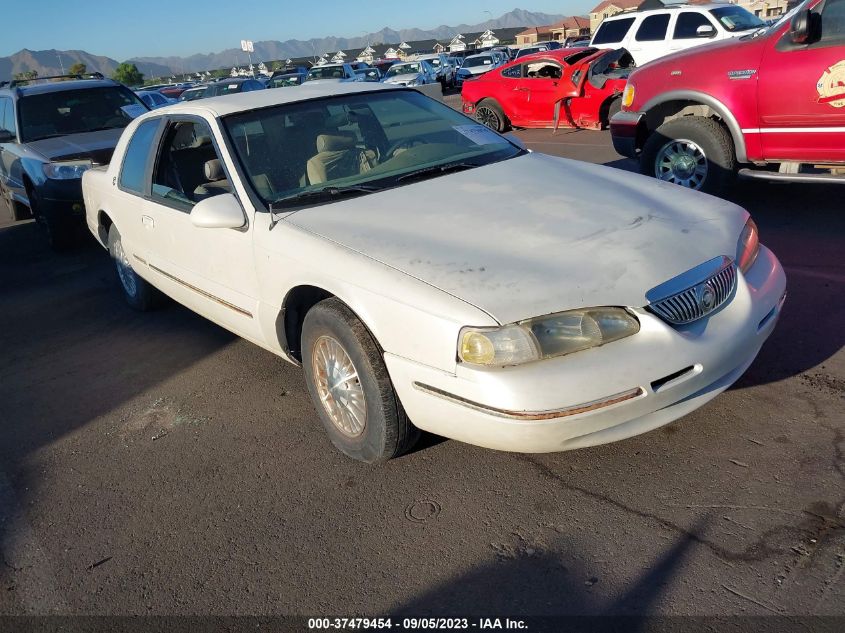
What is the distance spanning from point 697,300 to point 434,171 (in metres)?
1.64

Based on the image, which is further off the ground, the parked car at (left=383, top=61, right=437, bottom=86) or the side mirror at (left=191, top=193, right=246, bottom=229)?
the side mirror at (left=191, top=193, right=246, bottom=229)

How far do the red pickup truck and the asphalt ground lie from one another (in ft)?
5.90

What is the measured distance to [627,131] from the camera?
6.99 metres

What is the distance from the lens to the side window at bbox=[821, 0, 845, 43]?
5348mm

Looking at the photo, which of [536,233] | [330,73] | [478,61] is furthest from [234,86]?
[536,233]

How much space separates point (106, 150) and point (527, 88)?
7349 mm

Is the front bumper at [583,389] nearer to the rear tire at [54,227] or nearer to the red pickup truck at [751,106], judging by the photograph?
the red pickup truck at [751,106]

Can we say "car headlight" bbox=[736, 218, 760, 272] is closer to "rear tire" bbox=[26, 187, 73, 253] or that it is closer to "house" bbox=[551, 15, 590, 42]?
"rear tire" bbox=[26, 187, 73, 253]

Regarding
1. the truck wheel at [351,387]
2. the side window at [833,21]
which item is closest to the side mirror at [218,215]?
the truck wheel at [351,387]

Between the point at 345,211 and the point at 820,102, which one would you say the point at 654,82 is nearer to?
the point at 820,102

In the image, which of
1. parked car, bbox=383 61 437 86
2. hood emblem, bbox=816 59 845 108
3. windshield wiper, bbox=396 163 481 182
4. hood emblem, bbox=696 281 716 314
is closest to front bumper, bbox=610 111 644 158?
hood emblem, bbox=816 59 845 108

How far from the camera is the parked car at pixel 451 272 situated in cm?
259

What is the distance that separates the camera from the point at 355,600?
249cm

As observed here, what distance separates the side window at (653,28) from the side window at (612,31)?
39 centimetres
